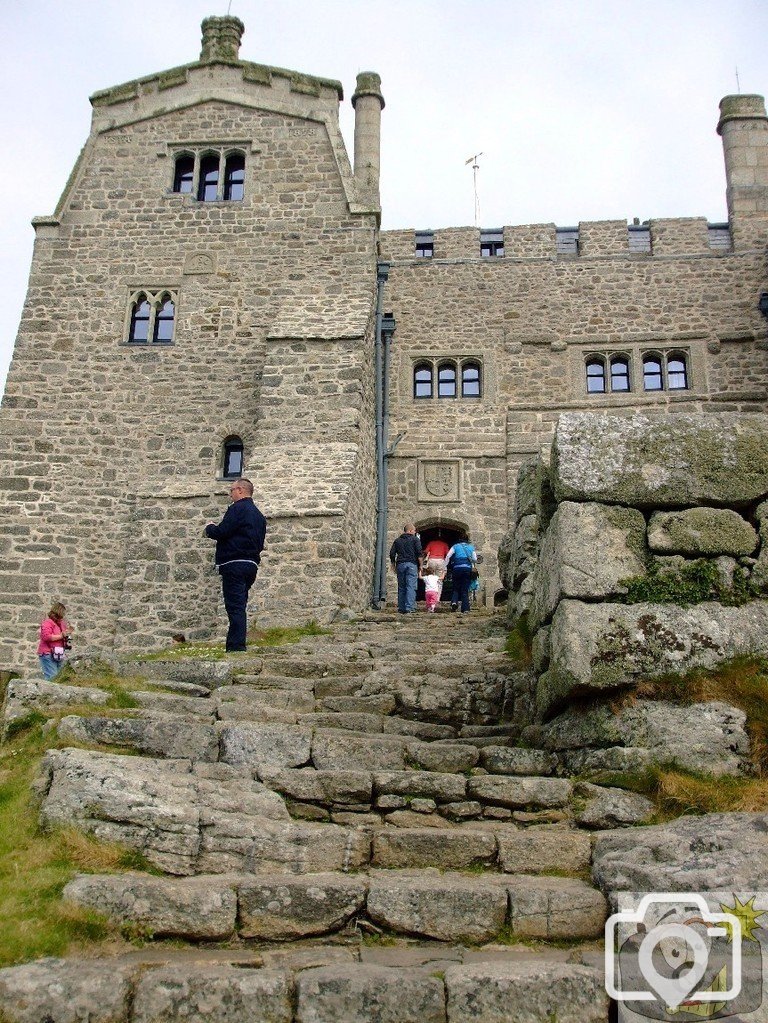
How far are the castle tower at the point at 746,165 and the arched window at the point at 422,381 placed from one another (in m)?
6.65

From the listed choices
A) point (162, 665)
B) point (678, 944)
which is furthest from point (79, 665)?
point (678, 944)

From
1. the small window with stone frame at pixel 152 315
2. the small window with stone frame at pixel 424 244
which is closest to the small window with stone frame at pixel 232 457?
the small window with stone frame at pixel 152 315

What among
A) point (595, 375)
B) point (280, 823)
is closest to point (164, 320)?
point (595, 375)

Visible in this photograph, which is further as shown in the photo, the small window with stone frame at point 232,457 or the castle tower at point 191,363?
the small window with stone frame at point 232,457

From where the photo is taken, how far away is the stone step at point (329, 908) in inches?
173

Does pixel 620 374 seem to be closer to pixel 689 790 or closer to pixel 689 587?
pixel 689 587

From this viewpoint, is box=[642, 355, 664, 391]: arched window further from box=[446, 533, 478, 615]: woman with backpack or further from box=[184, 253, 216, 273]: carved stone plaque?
box=[184, 253, 216, 273]: carved stone plaque

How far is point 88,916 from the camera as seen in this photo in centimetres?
429

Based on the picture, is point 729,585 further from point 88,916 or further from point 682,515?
point 88,916

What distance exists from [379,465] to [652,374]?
223 inches

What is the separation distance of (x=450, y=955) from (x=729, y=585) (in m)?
2.94

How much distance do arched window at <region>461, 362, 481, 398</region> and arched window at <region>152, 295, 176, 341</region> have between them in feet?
18.3

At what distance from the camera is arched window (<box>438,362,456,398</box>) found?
20.0 meters

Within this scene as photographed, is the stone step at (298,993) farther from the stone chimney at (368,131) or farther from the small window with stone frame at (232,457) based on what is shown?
the stone chimney at (368,131)
